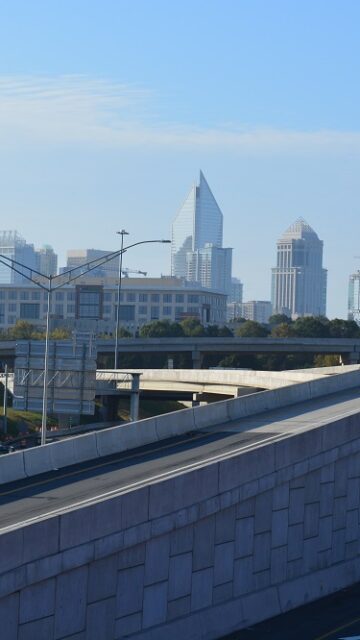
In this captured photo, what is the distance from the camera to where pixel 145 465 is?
39.0 meters

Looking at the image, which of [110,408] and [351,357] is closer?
[110,408]

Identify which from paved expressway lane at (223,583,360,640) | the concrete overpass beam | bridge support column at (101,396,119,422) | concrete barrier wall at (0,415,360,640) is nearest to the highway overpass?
concrete barrier wall at (0,415,360,640)

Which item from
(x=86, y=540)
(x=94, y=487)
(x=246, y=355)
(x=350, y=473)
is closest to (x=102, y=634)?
(x=86, y=540)

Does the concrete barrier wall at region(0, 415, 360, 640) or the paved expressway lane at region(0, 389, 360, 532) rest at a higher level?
the paved expressway lane at region(0, 389, 360, 532)

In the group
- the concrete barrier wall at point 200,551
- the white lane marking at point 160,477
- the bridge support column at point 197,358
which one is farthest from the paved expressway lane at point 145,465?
the bridge support column at point 197,358

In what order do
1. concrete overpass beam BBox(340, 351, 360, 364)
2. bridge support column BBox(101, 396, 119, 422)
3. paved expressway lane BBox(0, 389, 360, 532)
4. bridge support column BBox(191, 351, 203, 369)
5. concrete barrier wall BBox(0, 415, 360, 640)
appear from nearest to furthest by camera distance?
concrete barrier wall BBox(0, 415, 360, 640), paved expressway lane BBox(0, 389, 360, 532), bridge support column BBox(101, 396, 119, 422), bridge support column BBox(191, 351, 203, 369), concrete overpass beam BBox(340, 351, 360, 364)

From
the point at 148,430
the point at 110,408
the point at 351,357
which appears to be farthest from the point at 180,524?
the point at 351,357

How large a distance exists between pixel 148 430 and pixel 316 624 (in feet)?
30.0

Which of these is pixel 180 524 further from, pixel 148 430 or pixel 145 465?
pixel 148 430

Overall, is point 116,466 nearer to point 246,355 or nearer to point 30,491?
point 30,491

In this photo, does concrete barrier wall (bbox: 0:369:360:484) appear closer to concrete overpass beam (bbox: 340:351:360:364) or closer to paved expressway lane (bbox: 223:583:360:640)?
paved expressway lane (bbox: 223:583:360:640)

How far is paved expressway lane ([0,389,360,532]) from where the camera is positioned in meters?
33.4

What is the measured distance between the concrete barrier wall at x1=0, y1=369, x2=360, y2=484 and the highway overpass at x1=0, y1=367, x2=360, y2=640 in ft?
0.19

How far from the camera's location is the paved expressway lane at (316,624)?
35844mm
